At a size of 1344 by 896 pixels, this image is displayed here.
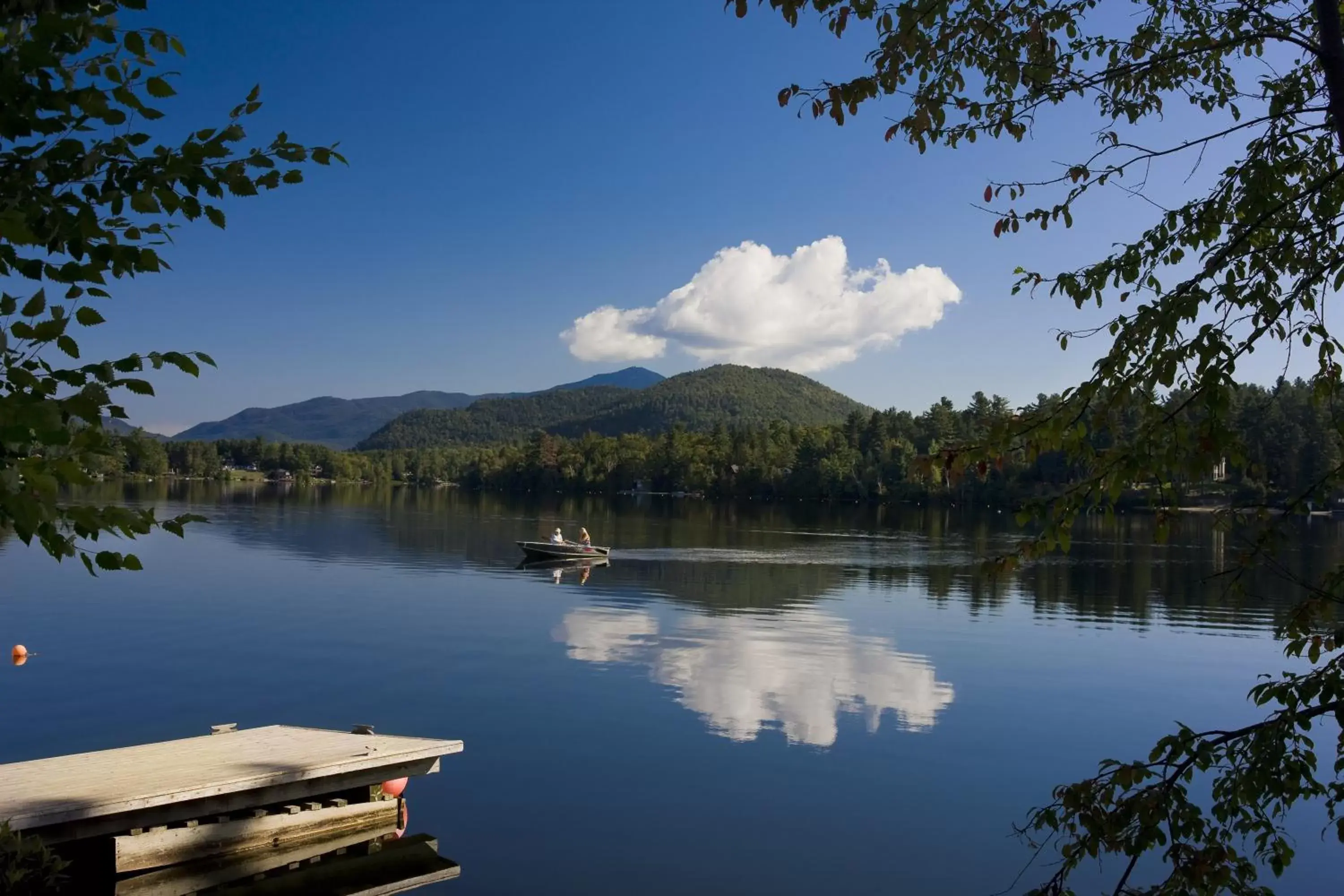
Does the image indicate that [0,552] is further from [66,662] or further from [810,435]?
[810,435]

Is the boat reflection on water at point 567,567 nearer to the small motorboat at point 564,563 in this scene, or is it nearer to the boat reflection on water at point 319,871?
the small motorboat at point 564,563

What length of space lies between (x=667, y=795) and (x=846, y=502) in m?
138

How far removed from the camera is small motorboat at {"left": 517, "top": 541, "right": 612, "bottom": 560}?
171ft

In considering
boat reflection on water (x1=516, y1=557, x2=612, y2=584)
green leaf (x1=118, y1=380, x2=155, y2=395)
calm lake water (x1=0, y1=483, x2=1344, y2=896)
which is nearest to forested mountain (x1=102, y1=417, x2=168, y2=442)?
green leaf (x1=118, y1=380, x2=155, y2=395)

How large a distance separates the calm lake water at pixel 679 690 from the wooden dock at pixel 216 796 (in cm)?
128

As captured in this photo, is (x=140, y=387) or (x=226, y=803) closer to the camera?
(x=140, y=387)

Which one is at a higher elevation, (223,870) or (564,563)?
(564,563)

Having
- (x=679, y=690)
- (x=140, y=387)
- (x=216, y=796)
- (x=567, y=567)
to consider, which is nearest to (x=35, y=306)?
(x=140, y=387)

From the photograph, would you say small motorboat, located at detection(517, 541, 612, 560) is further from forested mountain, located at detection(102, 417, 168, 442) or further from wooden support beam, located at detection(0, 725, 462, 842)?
forested mountain, located at detection(102, 417, 168, 442)

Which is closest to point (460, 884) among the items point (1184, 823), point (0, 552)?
point (1184, 823)

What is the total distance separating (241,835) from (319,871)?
110 centimetres

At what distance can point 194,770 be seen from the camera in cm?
1208

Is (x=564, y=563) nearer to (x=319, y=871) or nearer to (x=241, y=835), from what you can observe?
(x=319, y=871)

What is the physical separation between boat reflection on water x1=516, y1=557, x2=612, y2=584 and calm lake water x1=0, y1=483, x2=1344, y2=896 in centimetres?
55
